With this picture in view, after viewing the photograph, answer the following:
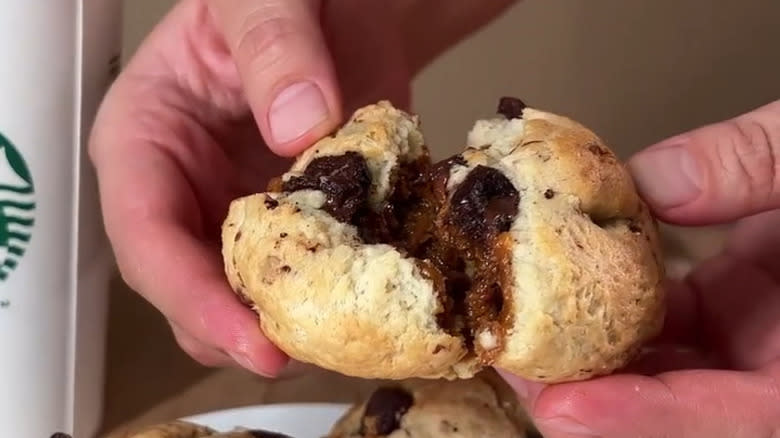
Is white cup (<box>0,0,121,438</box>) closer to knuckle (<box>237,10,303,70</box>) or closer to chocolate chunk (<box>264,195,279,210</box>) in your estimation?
knuckle (<box>237,10,303,70</box>)

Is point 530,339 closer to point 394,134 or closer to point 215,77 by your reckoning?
point 394,134

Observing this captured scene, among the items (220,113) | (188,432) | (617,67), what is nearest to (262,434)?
(188,432)

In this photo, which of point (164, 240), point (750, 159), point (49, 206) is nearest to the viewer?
point (750, 159)

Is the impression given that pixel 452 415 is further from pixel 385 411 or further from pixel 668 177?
pixel 668 177

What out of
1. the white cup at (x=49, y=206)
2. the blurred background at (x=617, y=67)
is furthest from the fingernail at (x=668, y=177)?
the blurred background at (x=617, y=67)

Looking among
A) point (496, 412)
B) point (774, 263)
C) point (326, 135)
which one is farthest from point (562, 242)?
point (774, 263)

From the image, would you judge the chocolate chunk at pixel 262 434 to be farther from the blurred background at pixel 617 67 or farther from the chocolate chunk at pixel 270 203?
the blurred background at pixel 617 67

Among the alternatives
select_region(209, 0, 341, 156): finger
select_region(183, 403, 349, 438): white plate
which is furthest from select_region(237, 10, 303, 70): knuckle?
select_region(183, 403, 349, 438): white plate
